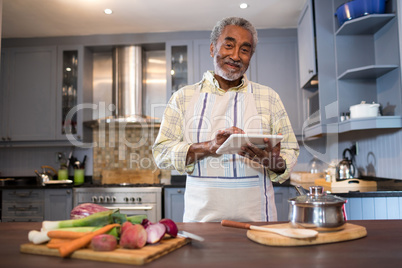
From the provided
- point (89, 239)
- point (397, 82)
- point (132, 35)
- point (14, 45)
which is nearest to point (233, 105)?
point (89, 239)

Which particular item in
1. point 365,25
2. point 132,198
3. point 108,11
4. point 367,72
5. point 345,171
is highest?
point 108,11

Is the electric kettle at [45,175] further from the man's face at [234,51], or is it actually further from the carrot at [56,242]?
the carrot at [56,242]

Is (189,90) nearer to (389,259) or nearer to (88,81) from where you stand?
(389,259)

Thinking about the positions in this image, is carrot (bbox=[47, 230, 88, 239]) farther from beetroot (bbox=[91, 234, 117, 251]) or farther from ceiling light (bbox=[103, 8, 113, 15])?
ceiling light (bbox=[103, 8, 113, 15])

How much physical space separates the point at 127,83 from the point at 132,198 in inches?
53.9

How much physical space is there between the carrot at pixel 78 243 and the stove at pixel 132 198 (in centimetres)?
279

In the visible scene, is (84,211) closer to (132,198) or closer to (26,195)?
(132,198)

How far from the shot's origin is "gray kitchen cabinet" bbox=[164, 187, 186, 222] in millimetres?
3693

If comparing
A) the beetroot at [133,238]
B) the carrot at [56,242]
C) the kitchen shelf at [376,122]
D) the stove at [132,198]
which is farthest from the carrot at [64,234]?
the stove at [132,198]

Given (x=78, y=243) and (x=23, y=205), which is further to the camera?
(x=23, y=205)

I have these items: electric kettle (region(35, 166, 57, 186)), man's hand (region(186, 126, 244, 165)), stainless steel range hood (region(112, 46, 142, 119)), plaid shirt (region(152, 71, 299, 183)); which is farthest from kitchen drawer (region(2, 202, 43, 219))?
man's hand (region(186, 126, 244, 165))

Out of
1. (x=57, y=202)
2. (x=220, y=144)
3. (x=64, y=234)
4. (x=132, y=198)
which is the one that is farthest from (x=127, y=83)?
(x=64, y=234)

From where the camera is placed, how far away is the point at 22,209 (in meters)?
3.85

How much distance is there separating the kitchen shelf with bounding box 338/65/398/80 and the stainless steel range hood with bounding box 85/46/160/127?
6.98 ft
